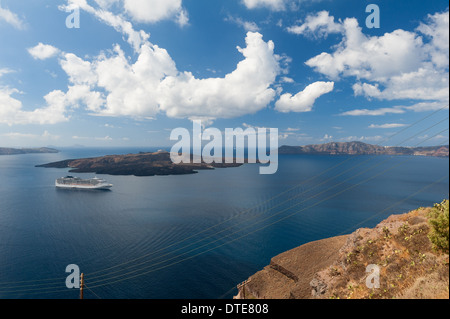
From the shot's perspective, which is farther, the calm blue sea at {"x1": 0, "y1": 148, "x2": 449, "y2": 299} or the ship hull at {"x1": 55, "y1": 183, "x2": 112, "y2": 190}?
the ship hull at {"x1": 55, "y1": 183, "x2": 112, "y2": 190}

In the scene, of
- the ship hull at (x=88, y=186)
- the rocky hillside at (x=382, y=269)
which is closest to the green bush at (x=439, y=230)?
the rocky hillside at (x=382, y=269)

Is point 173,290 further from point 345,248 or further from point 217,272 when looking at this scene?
point 345,248

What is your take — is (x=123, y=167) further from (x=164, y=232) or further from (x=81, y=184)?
(x=164, y=232)

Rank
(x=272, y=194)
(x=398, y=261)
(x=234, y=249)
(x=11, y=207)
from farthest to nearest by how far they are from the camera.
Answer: (x=272, y=194) < (x=11, y=207) < (x=234, y=249) < (x=398, y=261)

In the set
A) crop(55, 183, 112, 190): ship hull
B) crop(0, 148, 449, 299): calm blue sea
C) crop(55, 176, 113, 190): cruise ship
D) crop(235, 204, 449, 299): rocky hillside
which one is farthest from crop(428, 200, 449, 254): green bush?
crop(55, 176, 113, 190): cruise ship

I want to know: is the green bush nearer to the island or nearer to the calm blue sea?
the calm blue sea

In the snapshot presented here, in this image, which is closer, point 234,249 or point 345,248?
point 345,248

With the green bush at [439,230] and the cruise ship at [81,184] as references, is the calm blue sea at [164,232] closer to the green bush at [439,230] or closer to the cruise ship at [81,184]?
the cruise ship at [81,184]
